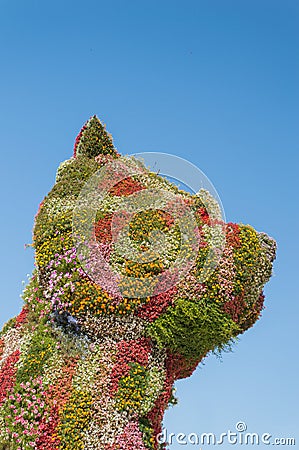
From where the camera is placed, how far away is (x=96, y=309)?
33.1ft

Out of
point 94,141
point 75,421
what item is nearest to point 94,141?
point 94,141

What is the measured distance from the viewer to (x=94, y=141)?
11.7 m

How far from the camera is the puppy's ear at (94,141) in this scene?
11.7 metres

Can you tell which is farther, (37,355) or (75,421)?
(37,355)

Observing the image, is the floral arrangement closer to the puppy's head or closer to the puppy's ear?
the puppy's head

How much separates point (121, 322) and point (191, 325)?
1.01 metres

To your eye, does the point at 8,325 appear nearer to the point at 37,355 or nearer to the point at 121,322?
the point at 37,355

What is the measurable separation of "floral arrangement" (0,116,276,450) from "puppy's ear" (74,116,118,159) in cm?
112

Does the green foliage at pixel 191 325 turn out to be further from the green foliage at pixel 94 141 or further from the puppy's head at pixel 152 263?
the green foliage at pixel 94 141

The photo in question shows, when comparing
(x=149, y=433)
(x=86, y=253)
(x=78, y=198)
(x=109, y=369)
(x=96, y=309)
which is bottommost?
(x=149, y=433)

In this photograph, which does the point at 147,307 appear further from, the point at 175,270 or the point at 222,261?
the point at 222,261

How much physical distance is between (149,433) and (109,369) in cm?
109

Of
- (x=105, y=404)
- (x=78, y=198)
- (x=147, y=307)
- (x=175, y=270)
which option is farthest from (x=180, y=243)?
(x=105, y=404)

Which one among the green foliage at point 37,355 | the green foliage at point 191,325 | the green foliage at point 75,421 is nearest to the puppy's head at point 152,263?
the green foliage at point 191,325
